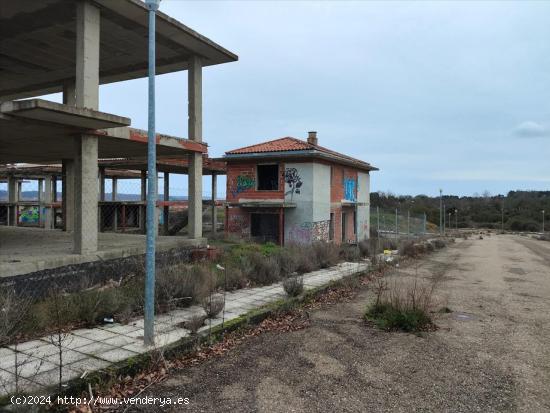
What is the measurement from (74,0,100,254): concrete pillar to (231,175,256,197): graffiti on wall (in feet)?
48.4

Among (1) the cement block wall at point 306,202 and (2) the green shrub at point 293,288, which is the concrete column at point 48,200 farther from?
(2) the green shrub at point 293,288

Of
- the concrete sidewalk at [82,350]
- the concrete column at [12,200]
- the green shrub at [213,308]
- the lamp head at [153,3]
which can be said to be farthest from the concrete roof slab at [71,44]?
the concrete column at [12,200]

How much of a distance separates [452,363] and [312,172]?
1645cm

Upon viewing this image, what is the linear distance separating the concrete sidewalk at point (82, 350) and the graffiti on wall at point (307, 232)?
1407 centimetres

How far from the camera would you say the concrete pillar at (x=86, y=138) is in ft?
27.8

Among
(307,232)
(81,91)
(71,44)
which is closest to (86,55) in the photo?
(81,91)

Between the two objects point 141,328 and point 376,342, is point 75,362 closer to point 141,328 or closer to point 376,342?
point 141,328

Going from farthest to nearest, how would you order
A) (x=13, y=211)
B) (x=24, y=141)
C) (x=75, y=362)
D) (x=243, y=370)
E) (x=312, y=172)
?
(x=13, y=211)
(x=312, y=172)
(x=24, y=141)
(x=243, y=370)
(x=75, y=362)

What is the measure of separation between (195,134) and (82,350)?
316 inches

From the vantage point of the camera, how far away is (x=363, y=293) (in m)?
10.5

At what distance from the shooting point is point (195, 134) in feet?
39.9

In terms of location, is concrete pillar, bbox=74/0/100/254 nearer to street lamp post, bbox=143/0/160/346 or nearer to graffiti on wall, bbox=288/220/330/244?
street lamp post, bbox=143/0/160/346

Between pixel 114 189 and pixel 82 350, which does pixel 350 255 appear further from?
pixel 114 189

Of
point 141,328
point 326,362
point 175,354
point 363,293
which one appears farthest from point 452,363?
point 363,293
